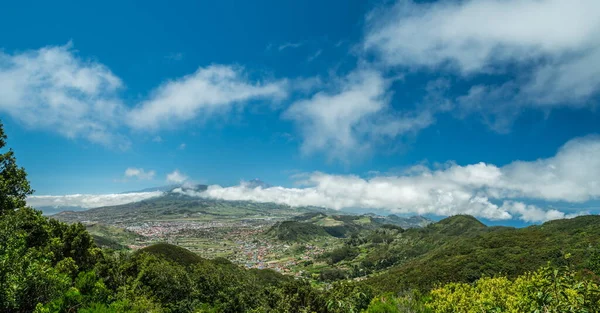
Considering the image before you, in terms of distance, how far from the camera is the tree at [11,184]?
27016 mm

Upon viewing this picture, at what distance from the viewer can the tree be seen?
88.6 ft

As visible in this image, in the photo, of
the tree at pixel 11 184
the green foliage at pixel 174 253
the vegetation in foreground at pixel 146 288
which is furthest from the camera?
the green foliage at pixel 174 253

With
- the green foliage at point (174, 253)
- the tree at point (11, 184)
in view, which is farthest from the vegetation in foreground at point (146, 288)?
the green foliage at point (174, 253)

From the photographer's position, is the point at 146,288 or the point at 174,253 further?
the point at 174,253

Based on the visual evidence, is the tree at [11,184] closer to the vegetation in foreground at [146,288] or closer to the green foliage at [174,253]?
the vegetation in foreground at [146,288]

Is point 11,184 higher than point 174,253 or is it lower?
higher

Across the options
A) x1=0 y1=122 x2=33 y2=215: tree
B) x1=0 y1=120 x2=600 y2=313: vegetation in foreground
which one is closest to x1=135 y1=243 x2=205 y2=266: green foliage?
x1=0 y1=120 x2=600 y2=313: vegetation in foreground

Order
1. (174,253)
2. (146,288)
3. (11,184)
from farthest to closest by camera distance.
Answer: (174,253), (146,288), (11,184)

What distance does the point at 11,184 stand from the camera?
92.1ft

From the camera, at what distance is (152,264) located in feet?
187

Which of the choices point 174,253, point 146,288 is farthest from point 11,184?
point 174,253

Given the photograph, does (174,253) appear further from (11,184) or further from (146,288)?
(11,184)

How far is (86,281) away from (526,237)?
617ft

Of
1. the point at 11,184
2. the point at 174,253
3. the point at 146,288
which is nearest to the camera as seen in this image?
the point at 11,184
